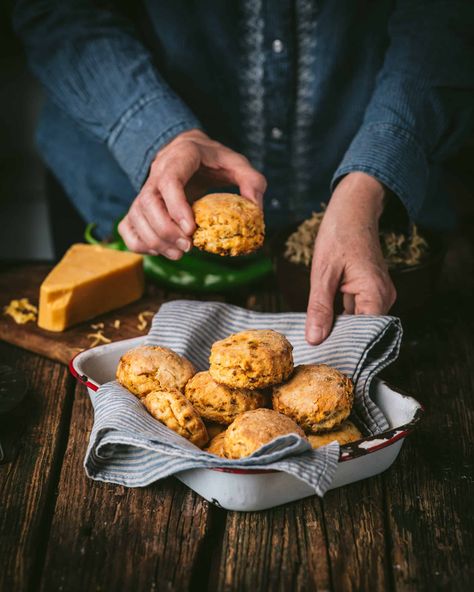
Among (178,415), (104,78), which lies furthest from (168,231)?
(104,78)

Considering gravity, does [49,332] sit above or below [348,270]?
below

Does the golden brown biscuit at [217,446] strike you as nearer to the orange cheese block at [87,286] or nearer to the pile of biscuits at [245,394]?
the pile of biscuits at [245,394]

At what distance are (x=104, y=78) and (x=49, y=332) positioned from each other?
2.79 ft

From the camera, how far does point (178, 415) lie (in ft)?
4.20

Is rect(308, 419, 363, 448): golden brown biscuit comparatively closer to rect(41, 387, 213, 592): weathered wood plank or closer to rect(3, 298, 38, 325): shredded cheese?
rect(41, 387, 213, 592): weathered wood plank

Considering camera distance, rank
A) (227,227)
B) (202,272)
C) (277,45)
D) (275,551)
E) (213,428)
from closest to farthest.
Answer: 1. (275,551)
2. (213,428)
3. (227,227)
4. (277,45)
5. (202,272)

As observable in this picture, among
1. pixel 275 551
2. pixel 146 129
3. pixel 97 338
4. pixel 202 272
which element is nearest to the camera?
pixel 275 551

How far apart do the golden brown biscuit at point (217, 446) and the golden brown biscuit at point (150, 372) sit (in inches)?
5.6

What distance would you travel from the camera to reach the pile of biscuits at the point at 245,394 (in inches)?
50.4

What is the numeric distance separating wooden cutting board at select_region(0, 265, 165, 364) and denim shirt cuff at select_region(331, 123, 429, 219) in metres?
0.71

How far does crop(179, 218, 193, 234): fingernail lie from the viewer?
1.61 m

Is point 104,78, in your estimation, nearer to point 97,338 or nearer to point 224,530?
point 97,338

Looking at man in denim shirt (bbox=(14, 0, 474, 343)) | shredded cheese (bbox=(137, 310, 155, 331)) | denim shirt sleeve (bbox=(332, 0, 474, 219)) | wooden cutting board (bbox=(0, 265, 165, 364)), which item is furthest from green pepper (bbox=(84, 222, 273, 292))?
denim shirt sleeve (bbox=(332, 0, 474, 219))

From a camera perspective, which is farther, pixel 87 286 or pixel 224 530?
pixel 87 286
